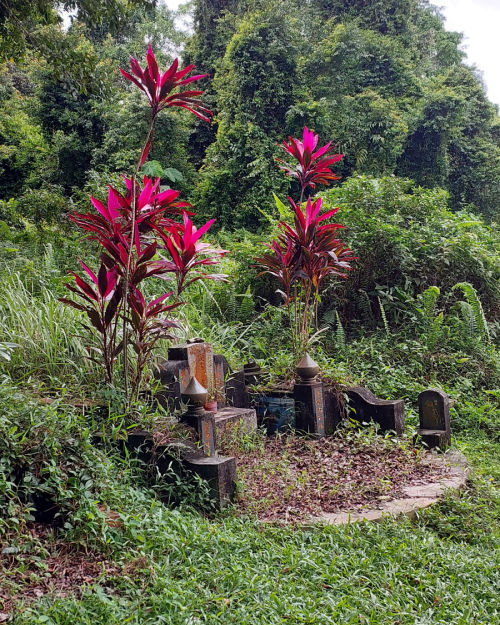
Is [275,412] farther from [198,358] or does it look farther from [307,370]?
[198,358]

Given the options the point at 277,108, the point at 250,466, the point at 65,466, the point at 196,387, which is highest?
the point at 277,108

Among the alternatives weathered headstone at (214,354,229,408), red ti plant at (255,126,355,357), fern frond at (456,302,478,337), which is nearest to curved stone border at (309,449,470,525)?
weathered headstone at (214,354,229,408)

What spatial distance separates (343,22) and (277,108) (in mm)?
4370

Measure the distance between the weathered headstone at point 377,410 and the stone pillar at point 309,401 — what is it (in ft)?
0.87

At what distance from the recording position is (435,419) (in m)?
3.70

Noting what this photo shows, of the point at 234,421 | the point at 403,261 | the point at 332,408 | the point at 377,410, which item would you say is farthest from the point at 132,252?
the point at 403,261

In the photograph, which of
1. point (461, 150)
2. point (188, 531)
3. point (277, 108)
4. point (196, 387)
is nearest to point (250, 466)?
point (196, 387)

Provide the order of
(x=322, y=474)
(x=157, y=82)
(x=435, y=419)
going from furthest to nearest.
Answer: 1. (x=435, y=419)
2. (x=322, y=474)
3. (x=157, y=82)

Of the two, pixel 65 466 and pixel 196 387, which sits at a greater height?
pixel 196 387

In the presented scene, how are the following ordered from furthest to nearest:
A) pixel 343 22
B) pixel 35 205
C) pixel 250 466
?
pixel 343 22 < pixel 35 205 < pixel 250 466

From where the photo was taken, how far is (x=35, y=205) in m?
8.32

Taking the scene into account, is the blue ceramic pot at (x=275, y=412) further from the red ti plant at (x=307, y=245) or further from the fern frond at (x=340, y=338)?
the fern frond at (x=340, y=338)

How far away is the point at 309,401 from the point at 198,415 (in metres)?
1.15

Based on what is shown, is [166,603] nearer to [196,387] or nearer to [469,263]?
[196,387]
